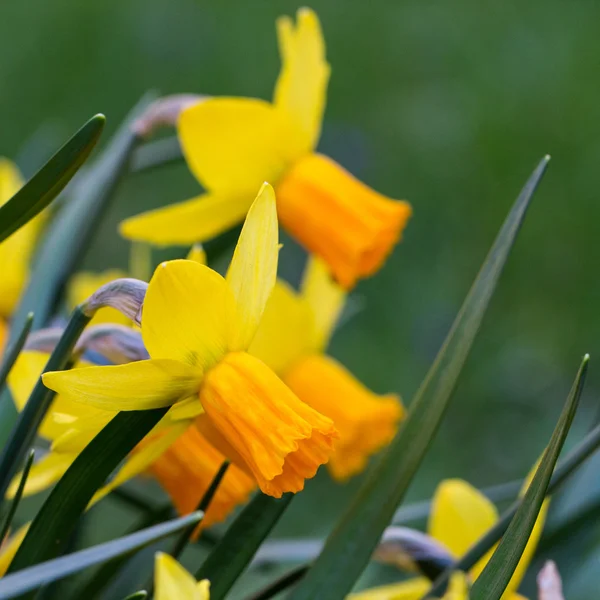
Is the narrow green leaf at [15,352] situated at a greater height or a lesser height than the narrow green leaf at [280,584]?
greater

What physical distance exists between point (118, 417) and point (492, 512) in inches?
14.2

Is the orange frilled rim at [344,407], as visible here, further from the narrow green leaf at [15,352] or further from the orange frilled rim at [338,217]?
the narrow green leaf at [15,352]

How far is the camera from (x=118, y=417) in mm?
578

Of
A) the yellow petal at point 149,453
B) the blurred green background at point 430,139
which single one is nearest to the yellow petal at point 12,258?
the yellow petal at point 149,453

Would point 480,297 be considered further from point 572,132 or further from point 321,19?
point 321,19

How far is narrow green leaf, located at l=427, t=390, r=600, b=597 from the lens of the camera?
1.97 feet

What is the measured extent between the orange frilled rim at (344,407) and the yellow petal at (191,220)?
Answer: 17cm

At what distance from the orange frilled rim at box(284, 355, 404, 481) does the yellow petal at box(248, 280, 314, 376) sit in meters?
0.02

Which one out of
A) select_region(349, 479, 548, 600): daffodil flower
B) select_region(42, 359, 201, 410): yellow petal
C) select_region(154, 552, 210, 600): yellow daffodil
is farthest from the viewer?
select_region(349, 479, 548, 600): daffodil flower

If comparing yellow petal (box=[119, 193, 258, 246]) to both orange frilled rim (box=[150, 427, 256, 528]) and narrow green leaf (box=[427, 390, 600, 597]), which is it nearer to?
orange frilled rim (box=[150, 427, 256, 528])

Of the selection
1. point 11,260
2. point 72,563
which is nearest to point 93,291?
point 11,260

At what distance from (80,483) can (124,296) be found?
118 millimetres

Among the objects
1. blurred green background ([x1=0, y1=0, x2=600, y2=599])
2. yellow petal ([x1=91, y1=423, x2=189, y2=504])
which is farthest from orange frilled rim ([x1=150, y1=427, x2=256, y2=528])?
blurred green background ([x1=0, y1=0, x2=600, y2=599])

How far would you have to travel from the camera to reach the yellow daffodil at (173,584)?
44 centimetres
